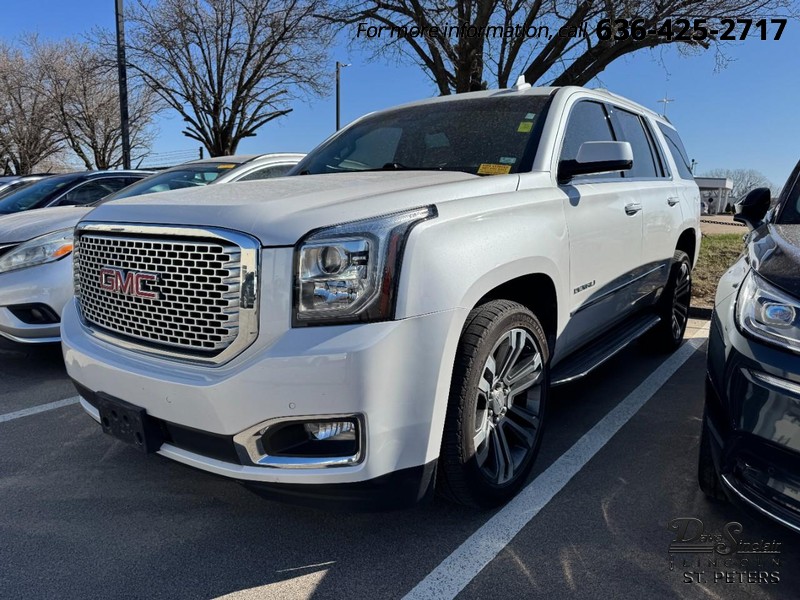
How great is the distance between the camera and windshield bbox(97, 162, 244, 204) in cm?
575

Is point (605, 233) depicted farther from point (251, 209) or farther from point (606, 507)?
point (251, 209)

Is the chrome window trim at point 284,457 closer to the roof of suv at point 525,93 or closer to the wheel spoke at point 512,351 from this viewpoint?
the wheel spoke at point 512,351

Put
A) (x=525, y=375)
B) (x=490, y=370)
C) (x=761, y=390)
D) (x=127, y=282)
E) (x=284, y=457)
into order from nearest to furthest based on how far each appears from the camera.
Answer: (x=761, y=390) → (x=284, y=457) → (x=127, y=282) → (x=490, y=370) → (x=525, y=375)

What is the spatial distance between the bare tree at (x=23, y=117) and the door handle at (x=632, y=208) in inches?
1358

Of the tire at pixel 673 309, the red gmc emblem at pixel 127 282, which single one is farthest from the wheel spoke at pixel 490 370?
the tire at pixel 673 309

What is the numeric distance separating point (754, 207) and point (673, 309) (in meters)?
1.61

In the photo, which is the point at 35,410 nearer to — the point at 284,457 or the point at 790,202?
the point at 284,457

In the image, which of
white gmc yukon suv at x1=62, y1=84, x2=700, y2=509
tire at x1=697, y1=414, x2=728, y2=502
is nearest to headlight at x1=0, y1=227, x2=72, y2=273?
white gmc yukon suv at x1=62, y1=84, x2=700, y2=509

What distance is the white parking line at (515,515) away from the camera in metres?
2.22

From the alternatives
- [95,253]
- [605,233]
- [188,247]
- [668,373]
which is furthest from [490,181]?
[668,373]

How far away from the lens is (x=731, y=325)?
2.21 meters

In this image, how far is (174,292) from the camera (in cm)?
221

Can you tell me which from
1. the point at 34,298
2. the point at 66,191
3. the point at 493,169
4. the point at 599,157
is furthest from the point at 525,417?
the point at 66,191

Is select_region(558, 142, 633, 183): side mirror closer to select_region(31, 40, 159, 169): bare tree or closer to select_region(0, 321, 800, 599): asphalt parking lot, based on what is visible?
select_region(0, 321, 800, 599): asphalt parking lot
